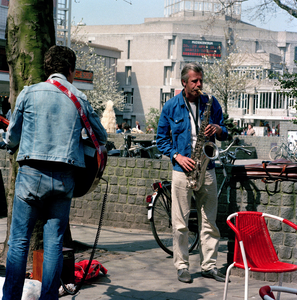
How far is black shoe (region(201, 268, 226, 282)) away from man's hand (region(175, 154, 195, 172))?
1111 mm

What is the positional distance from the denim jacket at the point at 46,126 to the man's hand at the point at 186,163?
1648 millimetres

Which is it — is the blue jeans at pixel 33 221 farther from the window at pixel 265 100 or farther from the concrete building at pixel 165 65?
the window at pixel 265 100

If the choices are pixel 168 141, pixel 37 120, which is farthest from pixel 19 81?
pixel 37 120

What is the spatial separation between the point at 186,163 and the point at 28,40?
2227 mm

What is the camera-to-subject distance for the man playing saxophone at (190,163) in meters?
4.96

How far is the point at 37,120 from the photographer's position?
3.38 m

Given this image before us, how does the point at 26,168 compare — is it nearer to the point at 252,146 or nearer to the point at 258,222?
the point at 258,222

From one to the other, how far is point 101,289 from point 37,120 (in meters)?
2.00

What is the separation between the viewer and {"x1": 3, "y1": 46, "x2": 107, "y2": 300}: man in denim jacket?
3354 mm

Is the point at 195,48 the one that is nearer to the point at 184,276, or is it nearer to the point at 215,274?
the point at 215,274

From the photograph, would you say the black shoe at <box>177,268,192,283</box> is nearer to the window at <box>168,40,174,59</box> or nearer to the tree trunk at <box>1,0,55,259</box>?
the tree trunk at <box>1,0,55,259</box>

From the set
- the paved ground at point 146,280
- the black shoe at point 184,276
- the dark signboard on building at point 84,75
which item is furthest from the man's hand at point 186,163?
the dark signboard on building at point 84,75

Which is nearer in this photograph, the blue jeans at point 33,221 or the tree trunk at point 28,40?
the blue jeans at point 33,221

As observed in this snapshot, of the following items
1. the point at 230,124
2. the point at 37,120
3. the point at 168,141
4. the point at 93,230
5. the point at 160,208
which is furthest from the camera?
the point at 230,124
